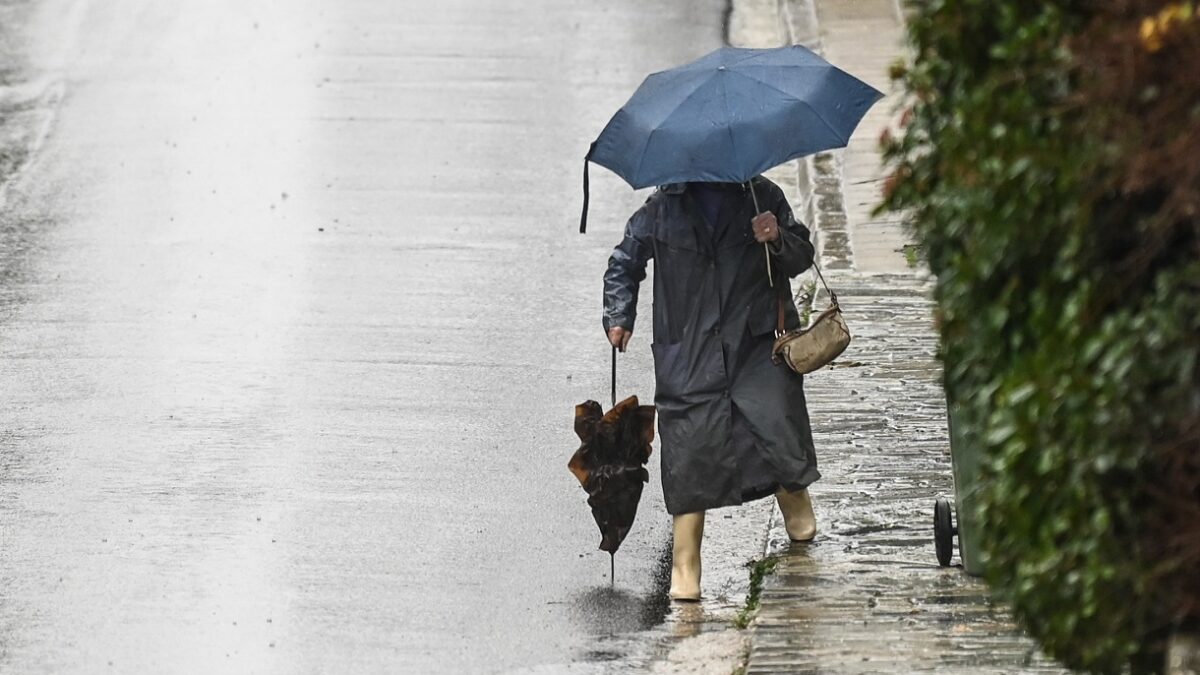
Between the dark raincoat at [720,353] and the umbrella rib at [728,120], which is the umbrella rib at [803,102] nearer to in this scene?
the umbrella rib at [728,120]

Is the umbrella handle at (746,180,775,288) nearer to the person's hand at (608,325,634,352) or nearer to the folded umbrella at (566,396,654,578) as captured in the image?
the person's hand at (608,325,634,352)

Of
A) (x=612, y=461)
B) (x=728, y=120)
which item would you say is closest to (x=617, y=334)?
(x=612, y=461)

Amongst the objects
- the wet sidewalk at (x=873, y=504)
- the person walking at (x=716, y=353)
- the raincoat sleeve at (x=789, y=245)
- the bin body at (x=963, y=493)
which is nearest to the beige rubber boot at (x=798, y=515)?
the wet sidewalk at (x=873, y=504)

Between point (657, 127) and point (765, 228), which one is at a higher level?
point (657, 127)

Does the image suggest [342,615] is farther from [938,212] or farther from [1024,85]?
[1024,85]

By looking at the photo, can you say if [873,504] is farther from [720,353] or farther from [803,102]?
[803,102]

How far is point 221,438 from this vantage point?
424 inches

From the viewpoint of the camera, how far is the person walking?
8.83 metres

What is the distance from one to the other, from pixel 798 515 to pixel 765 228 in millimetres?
1263

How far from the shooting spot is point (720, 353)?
8844mm

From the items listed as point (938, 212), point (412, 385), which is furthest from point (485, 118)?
point (938, 212)

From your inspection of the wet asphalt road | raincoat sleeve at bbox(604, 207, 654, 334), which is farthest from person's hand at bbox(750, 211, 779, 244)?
the wet asphalt road

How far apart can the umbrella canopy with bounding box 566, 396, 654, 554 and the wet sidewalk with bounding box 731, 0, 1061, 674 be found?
0.64 metres

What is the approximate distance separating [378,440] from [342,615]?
6.72 ft
